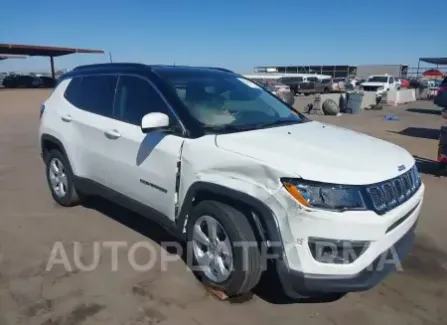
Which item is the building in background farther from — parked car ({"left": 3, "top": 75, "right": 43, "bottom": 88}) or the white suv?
the white suv

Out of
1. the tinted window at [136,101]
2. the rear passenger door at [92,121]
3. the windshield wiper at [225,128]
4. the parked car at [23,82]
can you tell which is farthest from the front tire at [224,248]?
the parked car at [23,82]

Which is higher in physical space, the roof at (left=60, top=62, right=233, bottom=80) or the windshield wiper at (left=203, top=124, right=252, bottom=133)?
the roof at (left=60, top=62, right=233, bottom=80)

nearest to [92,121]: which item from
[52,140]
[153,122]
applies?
[52,140]

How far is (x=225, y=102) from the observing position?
12.4 ft

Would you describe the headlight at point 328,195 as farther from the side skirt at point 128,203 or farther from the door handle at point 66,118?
the door handle at point 66,118

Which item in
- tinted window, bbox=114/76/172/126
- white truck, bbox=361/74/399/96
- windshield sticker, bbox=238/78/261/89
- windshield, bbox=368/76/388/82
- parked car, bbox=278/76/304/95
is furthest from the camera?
parked car, bbox=278/76/304/95

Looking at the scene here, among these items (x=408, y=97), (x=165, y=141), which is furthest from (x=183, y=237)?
(x=408, y=97)

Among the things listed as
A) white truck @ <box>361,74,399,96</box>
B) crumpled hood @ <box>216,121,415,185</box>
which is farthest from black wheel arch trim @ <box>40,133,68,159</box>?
white truck @ <box>361,74,399,96</box>

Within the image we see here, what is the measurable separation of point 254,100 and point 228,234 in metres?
1.65

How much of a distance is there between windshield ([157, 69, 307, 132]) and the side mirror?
271mm

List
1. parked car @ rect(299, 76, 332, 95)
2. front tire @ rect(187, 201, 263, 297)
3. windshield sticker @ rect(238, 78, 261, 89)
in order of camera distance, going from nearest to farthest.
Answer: front tire @ rect(187, 201, 263, 297)
windshield sticker @ rect(238, 78, 261, 89)
parked car @ rect(299, 76, 332, 95)

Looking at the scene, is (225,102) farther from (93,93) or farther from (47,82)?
(47,82)

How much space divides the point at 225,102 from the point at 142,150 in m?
0.88

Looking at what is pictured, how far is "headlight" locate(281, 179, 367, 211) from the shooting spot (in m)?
2.59
